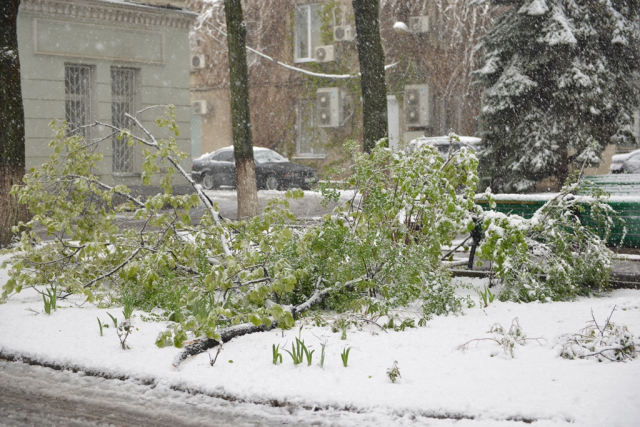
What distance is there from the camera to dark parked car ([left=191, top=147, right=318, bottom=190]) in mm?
27438

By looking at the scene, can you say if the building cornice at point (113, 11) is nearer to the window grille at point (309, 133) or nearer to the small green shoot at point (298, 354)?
the window grille at point (309, 133)

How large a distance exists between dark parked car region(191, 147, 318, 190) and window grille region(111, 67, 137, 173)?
7186 mm

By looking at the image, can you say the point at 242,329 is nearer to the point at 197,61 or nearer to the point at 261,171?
the point at 261,171

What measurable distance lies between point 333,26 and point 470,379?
Result: 28.2m

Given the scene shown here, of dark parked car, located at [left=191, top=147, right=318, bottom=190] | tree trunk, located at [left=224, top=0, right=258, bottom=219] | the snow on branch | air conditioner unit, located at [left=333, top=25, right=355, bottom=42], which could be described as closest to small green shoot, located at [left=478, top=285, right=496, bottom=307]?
tree trunk, located at [left=224, top=0, right=258, bottom=219]

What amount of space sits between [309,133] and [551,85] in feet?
51.7

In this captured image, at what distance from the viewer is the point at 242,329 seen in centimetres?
645

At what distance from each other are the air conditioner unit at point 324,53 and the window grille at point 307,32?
762 millimetres

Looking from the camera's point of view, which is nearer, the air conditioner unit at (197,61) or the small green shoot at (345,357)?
the small green shoot at (345,357)

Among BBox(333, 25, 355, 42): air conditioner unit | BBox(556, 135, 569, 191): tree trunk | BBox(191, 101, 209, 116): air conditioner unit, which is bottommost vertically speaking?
BBox(556, 135, 569, 191): tree trunk

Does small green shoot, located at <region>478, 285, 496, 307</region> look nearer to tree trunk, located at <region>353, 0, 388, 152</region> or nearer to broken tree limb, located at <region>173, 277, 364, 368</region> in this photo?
broken tree limb, located at <region>173, 277, 364, 368</region>

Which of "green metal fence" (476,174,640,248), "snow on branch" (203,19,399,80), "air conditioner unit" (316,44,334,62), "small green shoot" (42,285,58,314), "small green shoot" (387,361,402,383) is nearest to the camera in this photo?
"small green shoot" (387,361,402,383)

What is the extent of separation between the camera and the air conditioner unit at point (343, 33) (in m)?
31.0

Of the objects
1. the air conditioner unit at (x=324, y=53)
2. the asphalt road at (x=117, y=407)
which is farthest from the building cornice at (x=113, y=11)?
the asphalt road at (x=117, y=407)
